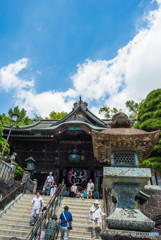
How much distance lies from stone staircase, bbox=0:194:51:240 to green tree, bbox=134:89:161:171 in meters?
6.50

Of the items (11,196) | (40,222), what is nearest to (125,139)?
(40,222)

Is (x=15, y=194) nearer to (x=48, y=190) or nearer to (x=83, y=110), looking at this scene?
(x=48, y=190)

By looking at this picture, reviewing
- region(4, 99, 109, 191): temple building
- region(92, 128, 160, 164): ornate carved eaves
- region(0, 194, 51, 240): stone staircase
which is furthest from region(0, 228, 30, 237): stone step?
region(4, 99, 109, 191): temple building

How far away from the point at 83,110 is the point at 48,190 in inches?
292

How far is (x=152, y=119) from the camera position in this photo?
30.9 feet

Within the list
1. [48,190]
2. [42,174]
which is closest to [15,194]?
Result: [48,190]

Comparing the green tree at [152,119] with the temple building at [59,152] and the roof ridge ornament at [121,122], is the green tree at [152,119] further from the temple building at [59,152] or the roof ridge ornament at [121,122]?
the roof ridge ornament at [121,122]

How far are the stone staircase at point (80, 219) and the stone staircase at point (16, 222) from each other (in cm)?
160

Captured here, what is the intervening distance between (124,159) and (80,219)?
14.4ft

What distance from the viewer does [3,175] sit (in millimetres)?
9375

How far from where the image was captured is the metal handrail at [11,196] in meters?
7.82

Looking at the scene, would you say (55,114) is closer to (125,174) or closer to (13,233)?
(13,233)

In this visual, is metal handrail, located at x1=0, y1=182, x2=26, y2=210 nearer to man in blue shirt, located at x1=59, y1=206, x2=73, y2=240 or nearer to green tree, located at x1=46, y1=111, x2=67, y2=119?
man in blue shirt, located at x1=59, y1=206, x2=73, y2=240

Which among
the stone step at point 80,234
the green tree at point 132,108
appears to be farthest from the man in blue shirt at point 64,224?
the green tree at point 132,108
